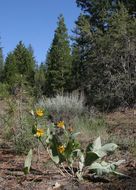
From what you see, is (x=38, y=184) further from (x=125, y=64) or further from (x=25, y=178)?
(x=125, y=64)

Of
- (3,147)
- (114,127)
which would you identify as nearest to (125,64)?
(114,127)

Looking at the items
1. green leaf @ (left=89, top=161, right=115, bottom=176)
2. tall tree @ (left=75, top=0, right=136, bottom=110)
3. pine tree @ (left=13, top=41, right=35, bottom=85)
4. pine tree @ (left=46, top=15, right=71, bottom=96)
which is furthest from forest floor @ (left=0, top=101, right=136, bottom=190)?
pine tree @ (left=13, top=41, right=35, bottom=85)

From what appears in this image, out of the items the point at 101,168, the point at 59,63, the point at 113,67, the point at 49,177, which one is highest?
the point at 59,63

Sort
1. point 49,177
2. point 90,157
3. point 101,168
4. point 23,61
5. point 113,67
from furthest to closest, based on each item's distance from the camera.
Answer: point 23,61, point 113,67, point 49,177, point 90,157, point 101,168

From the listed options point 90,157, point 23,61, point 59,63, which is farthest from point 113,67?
point 23,61

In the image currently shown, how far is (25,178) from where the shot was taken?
5531mm

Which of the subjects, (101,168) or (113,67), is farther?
(113,67)

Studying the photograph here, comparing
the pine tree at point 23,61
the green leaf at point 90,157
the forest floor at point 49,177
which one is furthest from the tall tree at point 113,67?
the pine tree at point 23,61

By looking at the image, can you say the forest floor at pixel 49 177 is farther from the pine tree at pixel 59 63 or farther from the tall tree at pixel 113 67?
the pine tree at pixel 59 63

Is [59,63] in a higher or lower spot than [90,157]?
higher

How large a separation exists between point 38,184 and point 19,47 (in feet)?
116

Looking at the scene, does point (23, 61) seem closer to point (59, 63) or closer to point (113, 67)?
point (59, 63)

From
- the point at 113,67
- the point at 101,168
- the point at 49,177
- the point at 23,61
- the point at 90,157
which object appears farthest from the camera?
the point at 23,61

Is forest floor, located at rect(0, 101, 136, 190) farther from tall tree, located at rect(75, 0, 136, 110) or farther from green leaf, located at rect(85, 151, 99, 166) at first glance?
tall tree, located at rect(75, 0, 136, 110)
